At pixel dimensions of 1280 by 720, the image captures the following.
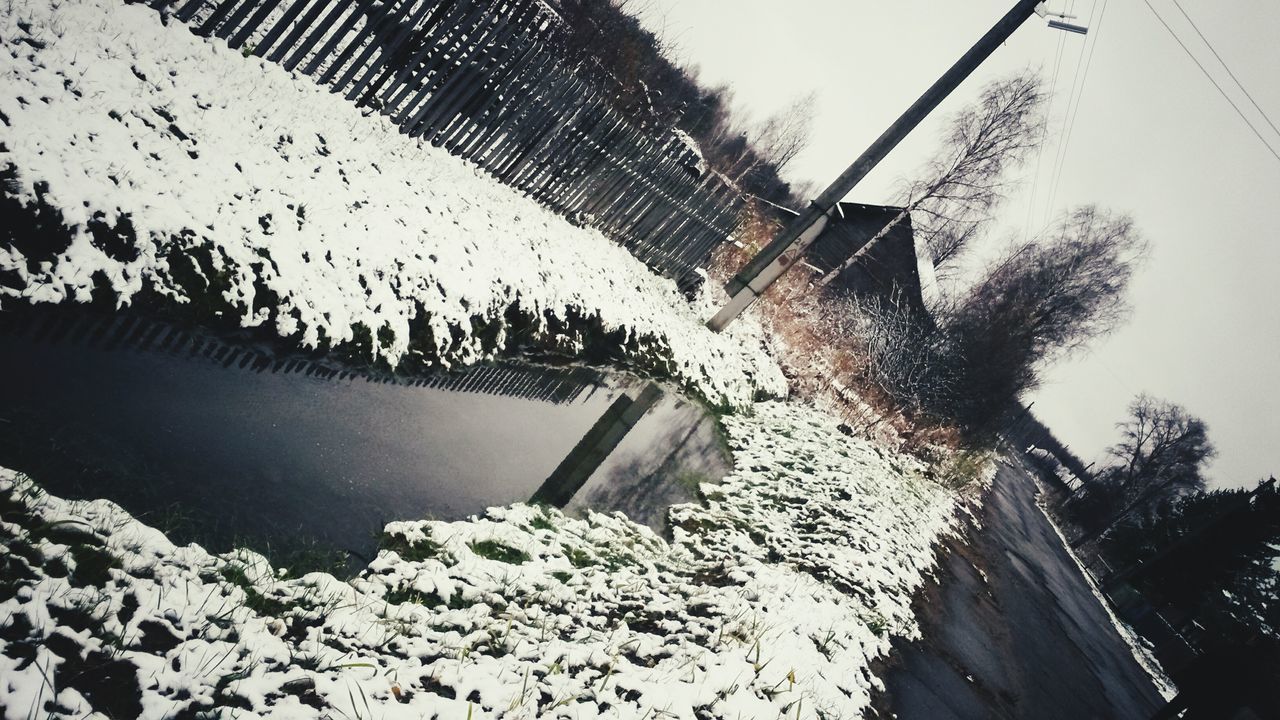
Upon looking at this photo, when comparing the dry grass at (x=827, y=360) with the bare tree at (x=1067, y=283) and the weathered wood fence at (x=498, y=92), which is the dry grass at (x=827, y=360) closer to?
the weathered wood fence at (x=498, y=92)

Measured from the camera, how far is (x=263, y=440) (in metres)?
3.06

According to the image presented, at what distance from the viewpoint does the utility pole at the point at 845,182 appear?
853cm

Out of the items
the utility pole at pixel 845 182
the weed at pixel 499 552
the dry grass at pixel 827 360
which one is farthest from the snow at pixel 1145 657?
the weed at pixel 499 552

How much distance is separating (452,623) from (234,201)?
3410 millimetres

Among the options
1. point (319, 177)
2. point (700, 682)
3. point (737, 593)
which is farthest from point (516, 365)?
point (700, 682)

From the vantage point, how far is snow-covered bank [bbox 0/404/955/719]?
170cm

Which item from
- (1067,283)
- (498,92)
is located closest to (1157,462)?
(1067,283)

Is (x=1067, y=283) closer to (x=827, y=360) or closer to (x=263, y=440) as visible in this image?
(x=827, y=360)

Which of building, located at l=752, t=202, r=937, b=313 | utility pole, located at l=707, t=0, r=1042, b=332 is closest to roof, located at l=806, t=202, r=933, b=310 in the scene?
building, located at l=752, t=202, r=937, b=313

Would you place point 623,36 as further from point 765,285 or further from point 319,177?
point 319,177

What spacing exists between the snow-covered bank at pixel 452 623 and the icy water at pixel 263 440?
24cm

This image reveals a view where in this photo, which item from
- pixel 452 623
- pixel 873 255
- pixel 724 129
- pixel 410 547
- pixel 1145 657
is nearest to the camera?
pixel 452 623

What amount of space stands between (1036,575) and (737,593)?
441 inches

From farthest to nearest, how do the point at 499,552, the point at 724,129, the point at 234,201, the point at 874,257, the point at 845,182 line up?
the point at 724,129, the point at 874,257, the point at 845,182, the point at 234,201, the point at 499,552
